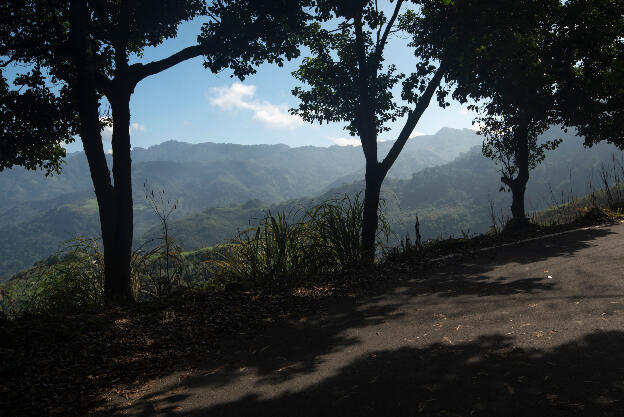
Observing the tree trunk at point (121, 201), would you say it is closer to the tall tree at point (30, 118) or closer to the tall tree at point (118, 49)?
the tall tree at point (118, 49)

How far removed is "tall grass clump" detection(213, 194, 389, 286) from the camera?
20.3 ft

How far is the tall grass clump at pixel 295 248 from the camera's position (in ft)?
20.3

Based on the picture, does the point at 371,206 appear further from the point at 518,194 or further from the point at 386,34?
the point at 518,194

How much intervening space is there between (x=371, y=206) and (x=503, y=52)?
4070mm

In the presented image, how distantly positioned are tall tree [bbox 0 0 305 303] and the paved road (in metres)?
3.33

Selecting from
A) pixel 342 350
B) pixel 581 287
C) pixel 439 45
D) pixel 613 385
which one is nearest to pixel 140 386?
pixel 342 350

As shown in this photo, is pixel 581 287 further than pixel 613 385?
Yes

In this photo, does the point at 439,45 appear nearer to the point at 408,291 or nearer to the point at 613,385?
the point at 408,291

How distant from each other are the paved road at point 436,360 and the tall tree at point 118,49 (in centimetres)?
333

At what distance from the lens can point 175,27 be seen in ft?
28.3

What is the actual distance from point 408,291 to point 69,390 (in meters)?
3.75

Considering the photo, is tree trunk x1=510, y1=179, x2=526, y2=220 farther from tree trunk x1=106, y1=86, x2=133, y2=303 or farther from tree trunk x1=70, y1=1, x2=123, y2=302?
tree trunk x1=70, y1=1, x2=123, y2=302

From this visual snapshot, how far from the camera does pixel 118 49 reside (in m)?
7.04

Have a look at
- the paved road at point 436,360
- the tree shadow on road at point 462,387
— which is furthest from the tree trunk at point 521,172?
the tree shadow on road at point 462,387
